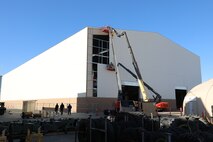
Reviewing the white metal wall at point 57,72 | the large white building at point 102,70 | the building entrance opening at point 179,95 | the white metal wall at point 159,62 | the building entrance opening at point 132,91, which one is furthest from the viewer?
the building entrance opening at point 179,95

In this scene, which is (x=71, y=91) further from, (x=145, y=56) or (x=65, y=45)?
(x=145, y=56)

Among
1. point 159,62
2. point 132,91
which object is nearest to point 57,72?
point 132,91

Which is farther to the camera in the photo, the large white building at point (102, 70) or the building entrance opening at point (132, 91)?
the building entrance opening at point (132, 91)

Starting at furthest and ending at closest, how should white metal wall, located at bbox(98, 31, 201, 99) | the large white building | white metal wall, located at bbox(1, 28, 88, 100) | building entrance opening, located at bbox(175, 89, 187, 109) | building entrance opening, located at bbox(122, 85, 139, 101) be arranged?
building entrance opening, located at bbox(175, 89, 187, 109) < building entrance opening, located at bbox(122, 85, 139, 101) < white metal wall, located at bbox(98, 31, 201, 99) < white metal wall, located at bbox(1, 28, 88, 100) < the large white building

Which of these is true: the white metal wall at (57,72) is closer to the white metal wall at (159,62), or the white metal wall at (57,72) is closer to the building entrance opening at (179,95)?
the white metal wall at (159,62)

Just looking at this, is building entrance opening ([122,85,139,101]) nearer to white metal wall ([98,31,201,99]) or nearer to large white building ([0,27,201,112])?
large white building ([0,27,201,112])

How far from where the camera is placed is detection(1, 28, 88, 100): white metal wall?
43.3 metres

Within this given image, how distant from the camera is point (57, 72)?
49.5 m

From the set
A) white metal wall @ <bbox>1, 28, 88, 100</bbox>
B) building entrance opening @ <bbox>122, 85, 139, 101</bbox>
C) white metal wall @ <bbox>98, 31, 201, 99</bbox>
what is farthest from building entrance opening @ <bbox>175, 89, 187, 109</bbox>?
white metal wall @ <bbox>1, 28, 88, 100</bbox>

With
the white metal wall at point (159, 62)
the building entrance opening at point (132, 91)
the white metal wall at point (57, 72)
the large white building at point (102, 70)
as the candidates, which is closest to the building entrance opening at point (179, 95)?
the large white building at point (102, 70)

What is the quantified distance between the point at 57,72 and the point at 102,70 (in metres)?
11.3

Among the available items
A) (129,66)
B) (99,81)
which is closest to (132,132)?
(99,81)

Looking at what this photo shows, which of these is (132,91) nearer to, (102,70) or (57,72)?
(102,70)

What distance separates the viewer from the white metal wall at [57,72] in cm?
4331
